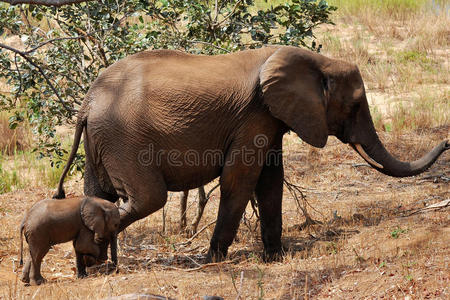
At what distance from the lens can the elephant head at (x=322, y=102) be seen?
7.35 meters

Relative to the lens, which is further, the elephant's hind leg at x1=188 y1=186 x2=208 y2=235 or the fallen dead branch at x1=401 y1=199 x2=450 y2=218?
the elephant's hind leg at x1=188 y1=186 x2=208 y2=235

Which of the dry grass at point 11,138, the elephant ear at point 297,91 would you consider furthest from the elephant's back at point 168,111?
the dry grass at point 11,138

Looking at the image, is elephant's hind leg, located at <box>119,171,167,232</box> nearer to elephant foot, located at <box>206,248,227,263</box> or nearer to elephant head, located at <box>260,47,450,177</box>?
elephant foot, located at <box>206,248,227,263</box>

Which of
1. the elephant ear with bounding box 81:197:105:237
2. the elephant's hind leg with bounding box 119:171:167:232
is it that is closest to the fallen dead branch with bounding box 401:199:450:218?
the elephant's hind leg with bounding box 119:171:167:232

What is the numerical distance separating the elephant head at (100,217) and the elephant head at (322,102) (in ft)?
6.01

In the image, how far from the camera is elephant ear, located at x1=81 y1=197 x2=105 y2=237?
6.91 meters

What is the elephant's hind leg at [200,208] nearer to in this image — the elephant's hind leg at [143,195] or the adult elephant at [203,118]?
the adult elephant at [203,118]

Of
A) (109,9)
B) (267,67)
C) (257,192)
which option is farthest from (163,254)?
(109,9)

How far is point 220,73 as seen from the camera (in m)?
7.49

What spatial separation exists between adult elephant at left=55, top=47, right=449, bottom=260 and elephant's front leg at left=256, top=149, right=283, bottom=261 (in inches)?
15.8

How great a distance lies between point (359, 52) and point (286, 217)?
7.73m

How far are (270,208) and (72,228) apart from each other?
2.24m

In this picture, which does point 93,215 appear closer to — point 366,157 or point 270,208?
point 270,208

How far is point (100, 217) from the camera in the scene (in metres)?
6.95
